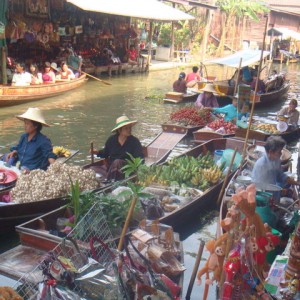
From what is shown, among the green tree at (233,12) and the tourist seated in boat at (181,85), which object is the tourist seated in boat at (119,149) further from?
the green tree at (233,12)

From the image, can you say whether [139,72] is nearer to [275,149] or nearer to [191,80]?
[191,80]

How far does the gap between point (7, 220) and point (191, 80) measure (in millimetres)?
11636

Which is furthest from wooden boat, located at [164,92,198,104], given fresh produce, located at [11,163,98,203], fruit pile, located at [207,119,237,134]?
fresh produce, located at [11,163,98,203]

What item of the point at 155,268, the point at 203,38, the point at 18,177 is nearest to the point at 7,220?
the point at 18,177

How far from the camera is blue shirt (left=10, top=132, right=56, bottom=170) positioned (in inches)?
248

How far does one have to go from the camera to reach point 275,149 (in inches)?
216

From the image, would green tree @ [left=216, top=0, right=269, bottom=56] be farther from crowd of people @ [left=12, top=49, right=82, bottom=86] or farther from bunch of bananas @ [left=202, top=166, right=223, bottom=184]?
bunch of bananas @ [left=202, top=166, right=223, bottom=184]

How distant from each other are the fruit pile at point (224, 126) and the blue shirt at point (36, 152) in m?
4.81

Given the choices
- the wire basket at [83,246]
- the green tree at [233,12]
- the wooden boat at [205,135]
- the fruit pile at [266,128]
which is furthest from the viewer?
the green tree at [233,12]

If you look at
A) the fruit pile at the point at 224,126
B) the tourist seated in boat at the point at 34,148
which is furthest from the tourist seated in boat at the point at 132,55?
the tourist seated in boat at the point at 34,148

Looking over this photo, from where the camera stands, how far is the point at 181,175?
6.73 meters

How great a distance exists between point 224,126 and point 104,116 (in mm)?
4346

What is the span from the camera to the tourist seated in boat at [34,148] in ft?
20.5

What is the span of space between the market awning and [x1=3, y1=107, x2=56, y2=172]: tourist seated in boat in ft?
32.7
